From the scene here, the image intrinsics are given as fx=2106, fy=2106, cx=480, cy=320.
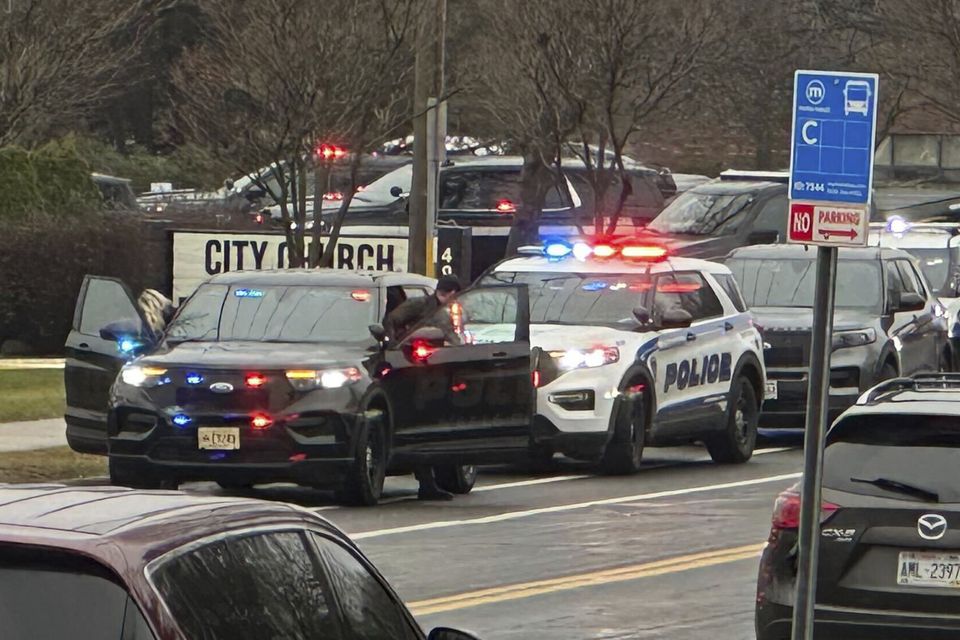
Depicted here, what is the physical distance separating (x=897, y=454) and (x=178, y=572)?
15.6ft

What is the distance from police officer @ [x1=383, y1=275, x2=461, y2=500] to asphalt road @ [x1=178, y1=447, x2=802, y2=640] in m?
0.24

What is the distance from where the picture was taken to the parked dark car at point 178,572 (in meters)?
4.23

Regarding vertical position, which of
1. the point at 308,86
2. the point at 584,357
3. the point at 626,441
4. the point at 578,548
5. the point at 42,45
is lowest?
the point at 578,548

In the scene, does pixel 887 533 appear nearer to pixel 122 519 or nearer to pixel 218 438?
pixel 122 519

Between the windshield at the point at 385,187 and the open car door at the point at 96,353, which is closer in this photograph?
the open car door at the point at 96,353

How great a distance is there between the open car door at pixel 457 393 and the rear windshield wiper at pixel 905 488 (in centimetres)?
696

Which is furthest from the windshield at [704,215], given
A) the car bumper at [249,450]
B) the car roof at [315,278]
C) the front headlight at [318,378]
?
the car bumper at [249,450]

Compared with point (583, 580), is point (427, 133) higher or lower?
higher

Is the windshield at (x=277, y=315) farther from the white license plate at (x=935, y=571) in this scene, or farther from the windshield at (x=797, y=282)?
the white license plate at (x=935, y=571)

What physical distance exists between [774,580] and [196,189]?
97.9 ft

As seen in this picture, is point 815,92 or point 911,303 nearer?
point 815,92

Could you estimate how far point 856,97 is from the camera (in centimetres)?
784

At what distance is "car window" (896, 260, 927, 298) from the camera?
2231cm

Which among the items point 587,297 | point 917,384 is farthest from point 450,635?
point 587,297
